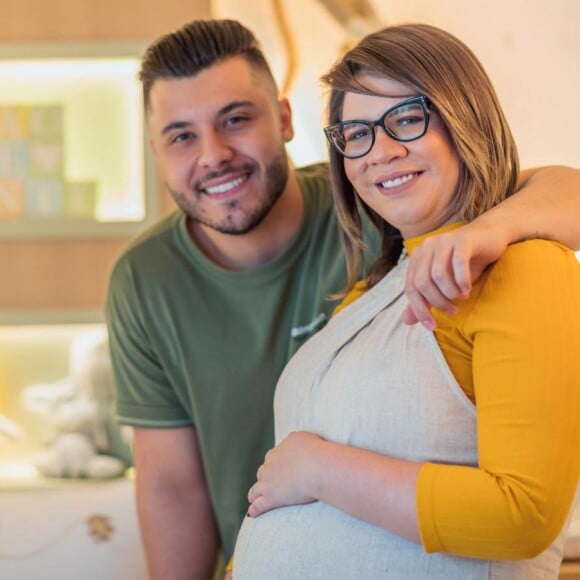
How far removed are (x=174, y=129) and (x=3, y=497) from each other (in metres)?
1.12

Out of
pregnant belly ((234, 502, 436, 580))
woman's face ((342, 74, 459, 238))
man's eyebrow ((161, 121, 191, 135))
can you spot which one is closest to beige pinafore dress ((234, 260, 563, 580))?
pregnant belly ((234, 502, 436, 580))

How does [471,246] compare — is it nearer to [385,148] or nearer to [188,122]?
[385,148]

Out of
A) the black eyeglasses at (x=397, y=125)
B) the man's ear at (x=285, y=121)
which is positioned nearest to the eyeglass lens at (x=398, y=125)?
the black eyeglasses at (x=397, y=125)

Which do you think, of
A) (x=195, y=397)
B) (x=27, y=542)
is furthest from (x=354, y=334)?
(x=27, y=542)

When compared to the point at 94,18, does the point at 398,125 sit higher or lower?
lower

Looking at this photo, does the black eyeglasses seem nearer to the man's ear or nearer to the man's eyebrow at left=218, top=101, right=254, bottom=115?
the man's eyebrow at left=218, top=101, right=254, bottom=115

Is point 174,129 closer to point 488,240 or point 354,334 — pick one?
point 354,334

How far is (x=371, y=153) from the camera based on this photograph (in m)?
1.08

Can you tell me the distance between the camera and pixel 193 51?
152cm

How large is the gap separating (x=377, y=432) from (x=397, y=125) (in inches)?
13.9

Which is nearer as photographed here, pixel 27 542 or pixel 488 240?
pixel 488 240

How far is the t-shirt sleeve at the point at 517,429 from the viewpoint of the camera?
897 mm

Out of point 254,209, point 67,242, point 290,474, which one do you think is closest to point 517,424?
point 290,474

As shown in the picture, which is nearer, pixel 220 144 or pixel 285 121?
pixel 220 144
